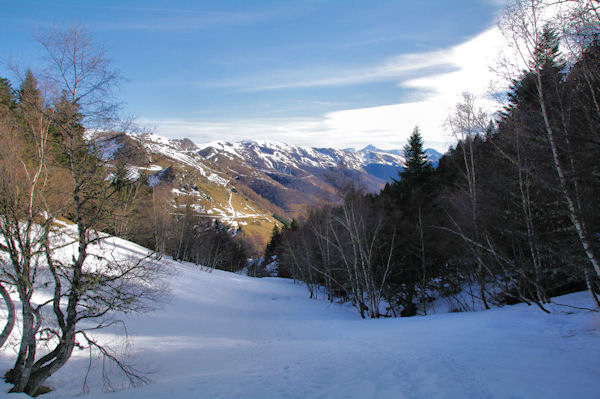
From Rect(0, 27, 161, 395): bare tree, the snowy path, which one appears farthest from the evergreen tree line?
Rect(0, 27, 161, 395): bare tree

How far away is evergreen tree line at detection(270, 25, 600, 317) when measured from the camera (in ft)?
28.0

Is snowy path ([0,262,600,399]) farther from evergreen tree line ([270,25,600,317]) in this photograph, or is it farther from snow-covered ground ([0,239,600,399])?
evergreen tree line ([270,25,600,317])

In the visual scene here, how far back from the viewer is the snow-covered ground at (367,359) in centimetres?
618

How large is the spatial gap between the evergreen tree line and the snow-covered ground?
2.25 m

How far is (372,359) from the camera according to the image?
8938 millimetres

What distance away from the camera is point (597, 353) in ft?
23.4

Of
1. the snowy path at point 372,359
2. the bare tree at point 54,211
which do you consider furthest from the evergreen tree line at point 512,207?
the bare tree at point 54,211

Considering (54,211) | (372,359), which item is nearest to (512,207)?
(372,359)

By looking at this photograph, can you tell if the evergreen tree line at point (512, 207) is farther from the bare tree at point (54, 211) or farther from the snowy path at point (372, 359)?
the bare tree at point (54, 211)

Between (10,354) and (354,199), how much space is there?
57.6 ft

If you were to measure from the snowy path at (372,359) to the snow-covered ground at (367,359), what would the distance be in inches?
1.2

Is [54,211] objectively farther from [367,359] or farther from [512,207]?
[512,207]

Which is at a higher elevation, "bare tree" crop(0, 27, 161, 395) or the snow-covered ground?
"bare tree" crop(0, 27, 161, 395)

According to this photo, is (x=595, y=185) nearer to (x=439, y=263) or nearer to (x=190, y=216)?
(x=439, y=263)
